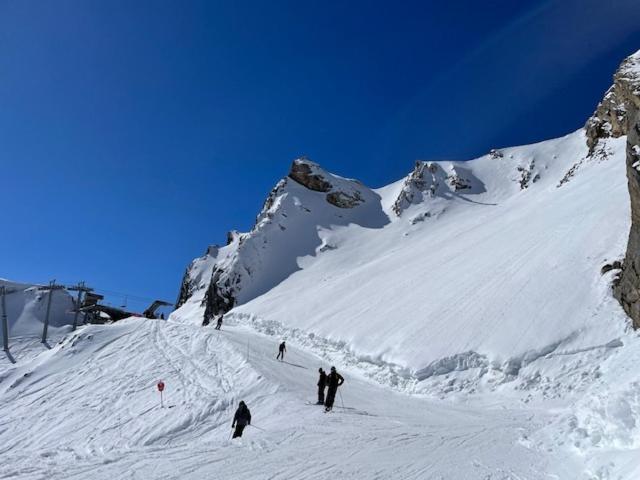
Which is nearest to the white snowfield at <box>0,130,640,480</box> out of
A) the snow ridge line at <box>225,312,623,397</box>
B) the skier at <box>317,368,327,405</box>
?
the snow ridge line at <box>225,312,623,397</box>

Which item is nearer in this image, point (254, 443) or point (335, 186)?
point (254, 443)

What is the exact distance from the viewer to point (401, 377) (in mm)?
21469

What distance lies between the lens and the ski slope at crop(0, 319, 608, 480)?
1010 centimetres

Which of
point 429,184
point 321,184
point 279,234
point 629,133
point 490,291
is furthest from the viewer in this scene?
point 321,184

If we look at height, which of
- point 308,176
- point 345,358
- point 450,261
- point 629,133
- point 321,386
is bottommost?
point 321,386

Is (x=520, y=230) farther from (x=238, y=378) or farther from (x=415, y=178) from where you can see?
(x=415, y=178)

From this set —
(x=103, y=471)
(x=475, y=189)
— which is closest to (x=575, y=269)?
(x=103, y=471)

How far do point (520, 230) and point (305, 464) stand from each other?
2901cm

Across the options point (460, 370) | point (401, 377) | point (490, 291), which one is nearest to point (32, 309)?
point (401, 377)

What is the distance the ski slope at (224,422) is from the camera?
10.1 meters

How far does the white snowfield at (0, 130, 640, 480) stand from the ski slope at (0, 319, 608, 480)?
0.27 ft

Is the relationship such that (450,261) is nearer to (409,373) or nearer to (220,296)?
(409,373)

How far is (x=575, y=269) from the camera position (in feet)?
78.9

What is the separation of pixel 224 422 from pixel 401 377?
817 centimetres
